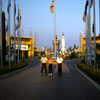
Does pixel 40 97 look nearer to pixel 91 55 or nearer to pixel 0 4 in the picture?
pixel 91 55

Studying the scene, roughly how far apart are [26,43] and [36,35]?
41118 mm

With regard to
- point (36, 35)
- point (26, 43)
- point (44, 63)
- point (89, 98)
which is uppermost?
point (36, 35)

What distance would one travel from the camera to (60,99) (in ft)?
19.3

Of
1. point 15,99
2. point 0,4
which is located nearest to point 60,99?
point 15,99

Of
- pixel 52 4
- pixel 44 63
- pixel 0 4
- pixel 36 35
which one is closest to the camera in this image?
pixel 44 63

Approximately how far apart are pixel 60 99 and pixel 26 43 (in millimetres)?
69544

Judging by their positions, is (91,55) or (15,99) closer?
(15,99)

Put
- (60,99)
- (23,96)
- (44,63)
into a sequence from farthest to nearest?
1. (44,63)
2. (23,96)
3. (60,99)

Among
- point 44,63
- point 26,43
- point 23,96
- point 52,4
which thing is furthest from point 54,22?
point 26,43

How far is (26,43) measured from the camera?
244 feet

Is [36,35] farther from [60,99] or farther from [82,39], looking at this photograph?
[60,99]

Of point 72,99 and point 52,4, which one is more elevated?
point 52,4

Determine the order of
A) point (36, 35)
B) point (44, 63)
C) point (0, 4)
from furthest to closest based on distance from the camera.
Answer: point (36, 35) → point (0, 4) → point (44, 63)

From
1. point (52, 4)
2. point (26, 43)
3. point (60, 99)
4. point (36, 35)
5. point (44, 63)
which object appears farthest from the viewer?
point (36, 35)
